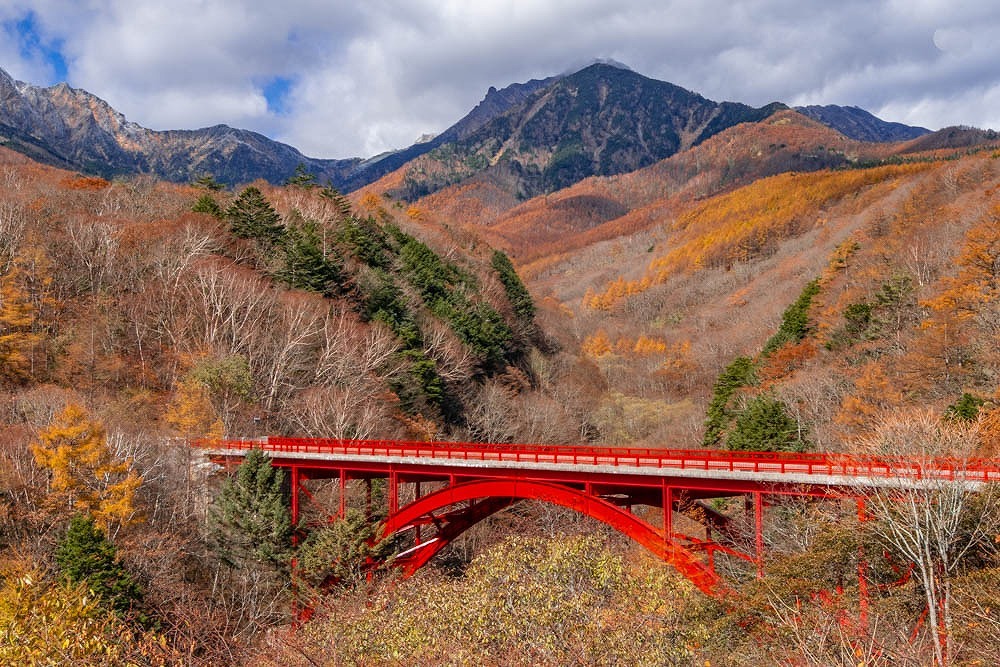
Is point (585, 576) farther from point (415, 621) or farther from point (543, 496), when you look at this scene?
point (543, 496)

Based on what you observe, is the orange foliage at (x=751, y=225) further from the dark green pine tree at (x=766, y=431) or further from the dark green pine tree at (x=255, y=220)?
the dark green pine tree at (x=766, y=431)

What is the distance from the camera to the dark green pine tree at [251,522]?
24828 millimetres

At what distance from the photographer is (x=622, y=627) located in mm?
11469

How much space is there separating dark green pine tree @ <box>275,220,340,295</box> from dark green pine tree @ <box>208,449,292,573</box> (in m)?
22.9

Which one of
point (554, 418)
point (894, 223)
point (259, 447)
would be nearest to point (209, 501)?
point (259, 447)

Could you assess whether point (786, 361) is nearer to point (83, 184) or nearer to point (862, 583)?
point (862, 583)

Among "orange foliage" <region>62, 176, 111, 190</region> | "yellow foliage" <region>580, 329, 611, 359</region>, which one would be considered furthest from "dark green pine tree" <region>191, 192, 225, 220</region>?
"yellow foliage" <region>580, 329, 611, 359</region>

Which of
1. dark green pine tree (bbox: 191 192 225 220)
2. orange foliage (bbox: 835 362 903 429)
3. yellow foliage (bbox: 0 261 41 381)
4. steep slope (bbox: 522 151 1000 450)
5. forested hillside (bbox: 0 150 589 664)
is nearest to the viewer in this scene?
forested hillside (bbox: 0 150 589 664)

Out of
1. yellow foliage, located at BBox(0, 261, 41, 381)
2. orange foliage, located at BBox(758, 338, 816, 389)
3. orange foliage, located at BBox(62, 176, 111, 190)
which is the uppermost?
orange foliage, located at BBox(62, 176, 111, 190)

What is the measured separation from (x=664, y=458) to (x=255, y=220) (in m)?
41.0

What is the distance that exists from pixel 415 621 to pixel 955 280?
3573 centimetres

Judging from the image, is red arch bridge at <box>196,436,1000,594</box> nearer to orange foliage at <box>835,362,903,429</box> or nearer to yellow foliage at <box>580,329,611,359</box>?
orange foliage at <box>835,362,903,429</box>

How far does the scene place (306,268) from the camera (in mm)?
46906

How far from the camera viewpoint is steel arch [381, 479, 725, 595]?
19094 mm
